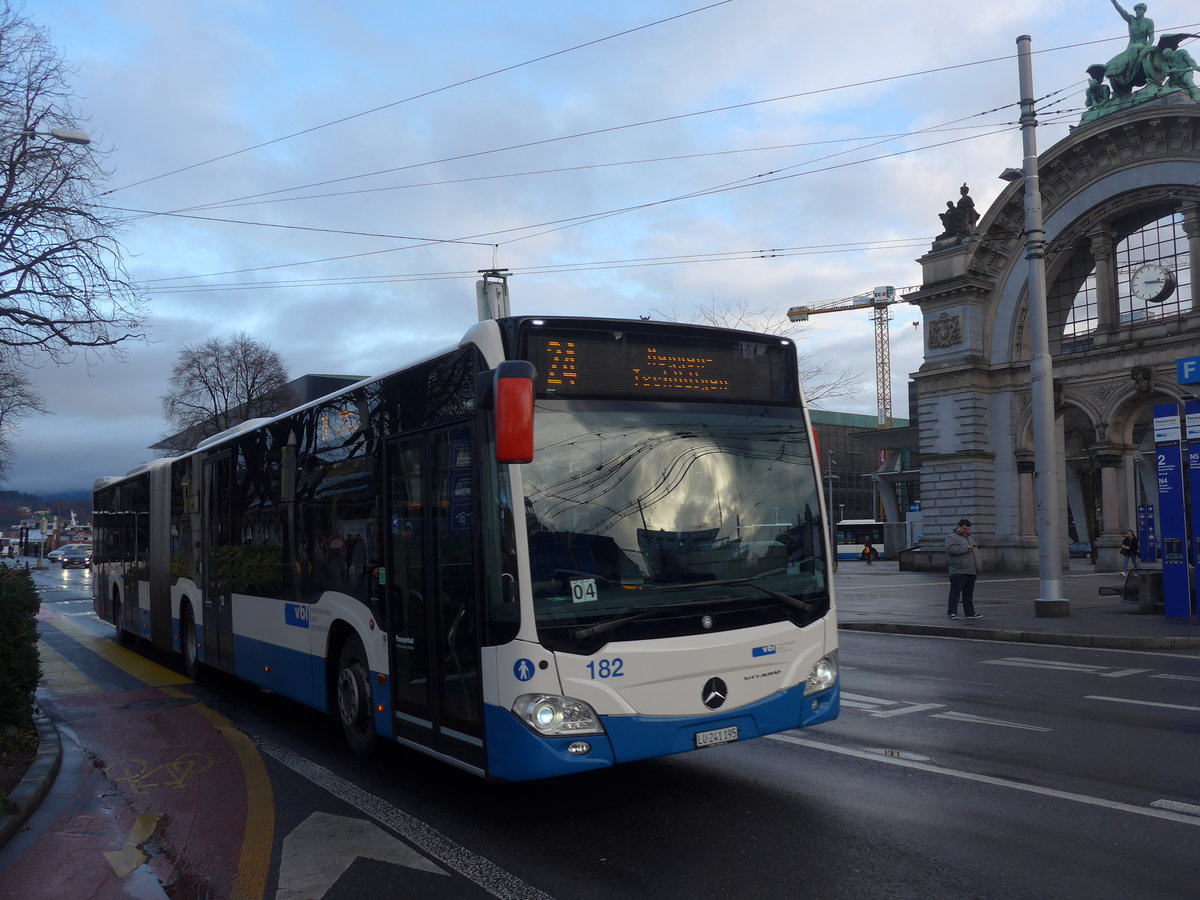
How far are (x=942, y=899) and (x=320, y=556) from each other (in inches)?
215

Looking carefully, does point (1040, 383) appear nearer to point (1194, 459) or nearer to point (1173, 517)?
point (1194, 459)

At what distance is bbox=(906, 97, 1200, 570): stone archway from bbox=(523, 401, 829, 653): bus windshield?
3580 centimetres

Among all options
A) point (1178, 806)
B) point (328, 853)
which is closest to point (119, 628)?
point (328, 853)

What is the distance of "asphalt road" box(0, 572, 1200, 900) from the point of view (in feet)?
16.5

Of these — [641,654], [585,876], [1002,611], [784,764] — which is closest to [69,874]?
[585,876]

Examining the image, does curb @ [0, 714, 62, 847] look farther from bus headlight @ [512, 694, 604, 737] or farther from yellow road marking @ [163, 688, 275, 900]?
bus headlight @ [512, 694, 604, 737]

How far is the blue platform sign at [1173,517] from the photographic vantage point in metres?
17.4

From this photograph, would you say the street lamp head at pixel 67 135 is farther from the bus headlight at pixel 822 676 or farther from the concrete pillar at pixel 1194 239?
the concrete pillar at pixel 1194 239

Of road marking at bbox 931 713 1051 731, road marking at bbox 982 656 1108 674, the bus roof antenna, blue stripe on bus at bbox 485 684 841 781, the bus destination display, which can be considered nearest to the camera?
blue stripe on bus at bbox 485 684 841 781

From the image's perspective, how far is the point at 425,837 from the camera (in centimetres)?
587

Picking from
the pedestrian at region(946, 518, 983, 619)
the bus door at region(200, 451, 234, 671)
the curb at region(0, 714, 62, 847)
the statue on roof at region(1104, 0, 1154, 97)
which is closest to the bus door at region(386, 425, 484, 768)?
the curb at region(0, 714, 62, 847)

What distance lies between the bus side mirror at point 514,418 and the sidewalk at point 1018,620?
1244cm

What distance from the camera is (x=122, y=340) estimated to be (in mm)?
13906

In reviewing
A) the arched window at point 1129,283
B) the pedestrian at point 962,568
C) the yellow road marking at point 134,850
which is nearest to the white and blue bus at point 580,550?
the yellow road marking at point 134,850
